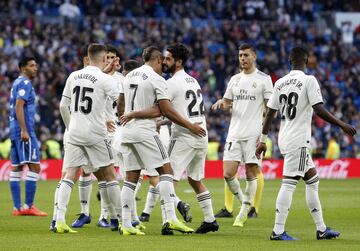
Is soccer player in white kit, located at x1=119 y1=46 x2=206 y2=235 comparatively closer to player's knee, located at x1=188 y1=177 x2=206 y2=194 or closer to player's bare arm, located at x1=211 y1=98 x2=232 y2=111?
player's knee, located at x1=188 y1=177 x2=206 y2=194

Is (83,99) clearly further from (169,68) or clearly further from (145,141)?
(169,68)

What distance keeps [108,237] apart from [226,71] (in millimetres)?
25054

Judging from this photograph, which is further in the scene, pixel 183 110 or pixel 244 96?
pixel 244 96

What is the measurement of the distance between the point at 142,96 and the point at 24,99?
4217 mm

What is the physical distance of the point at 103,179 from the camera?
1355 centimetres

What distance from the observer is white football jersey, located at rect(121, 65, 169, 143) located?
12445 millimetres

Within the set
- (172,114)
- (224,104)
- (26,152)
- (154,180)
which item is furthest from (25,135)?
(172,114)

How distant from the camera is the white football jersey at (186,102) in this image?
43.3ft

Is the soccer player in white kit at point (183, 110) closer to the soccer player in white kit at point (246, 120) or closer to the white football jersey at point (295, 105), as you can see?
the white football jersey at point (295, 105)

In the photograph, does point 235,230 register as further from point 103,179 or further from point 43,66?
point 43,66

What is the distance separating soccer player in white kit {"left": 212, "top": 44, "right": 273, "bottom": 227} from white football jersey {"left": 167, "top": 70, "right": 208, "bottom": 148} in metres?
2.04

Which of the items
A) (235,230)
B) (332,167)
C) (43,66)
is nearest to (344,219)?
(235,230)

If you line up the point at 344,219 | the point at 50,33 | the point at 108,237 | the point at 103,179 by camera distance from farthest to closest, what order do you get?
1. the point at 50,33
2. the point at 344,219
3. the point at 103,179
4. the point at 108,237

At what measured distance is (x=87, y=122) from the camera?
12875mm
